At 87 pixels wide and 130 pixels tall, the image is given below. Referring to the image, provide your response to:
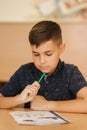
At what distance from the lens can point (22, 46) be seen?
225cm

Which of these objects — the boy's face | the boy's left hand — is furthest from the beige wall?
the boy's left hand

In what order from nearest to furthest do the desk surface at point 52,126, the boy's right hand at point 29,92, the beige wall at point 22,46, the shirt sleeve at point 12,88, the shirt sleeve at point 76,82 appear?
the desk surface at point 52,126 < the boy's right hand at point 29,92 < the shirt sleeve at point 76,82 < the shirt sleeve at point 12,88 < the beige wall at point 22,46

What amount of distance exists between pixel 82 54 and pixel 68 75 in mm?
795

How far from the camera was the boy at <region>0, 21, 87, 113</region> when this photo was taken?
1.21 meters

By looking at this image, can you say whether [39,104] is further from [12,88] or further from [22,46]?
[22,46]

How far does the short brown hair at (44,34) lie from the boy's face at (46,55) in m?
0.02

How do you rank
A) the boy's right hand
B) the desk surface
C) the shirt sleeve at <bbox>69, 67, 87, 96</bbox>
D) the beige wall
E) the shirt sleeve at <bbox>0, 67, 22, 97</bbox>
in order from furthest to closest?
the beige wall, the shirt sleeve at <bbox>0, 67, 22, 97</bbox>, the shirt sleeve at <bbox>69, 67, 87, 96</bbox>, the boy's right hand, the desk surface

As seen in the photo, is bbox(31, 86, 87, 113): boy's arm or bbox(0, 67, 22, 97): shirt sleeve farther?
bbox(0, 67, 22, 97): shirt sleeve

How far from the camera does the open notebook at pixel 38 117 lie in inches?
38.4

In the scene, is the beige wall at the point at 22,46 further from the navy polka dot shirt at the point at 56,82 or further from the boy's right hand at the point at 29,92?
the boy's right hand at the point at 29,92

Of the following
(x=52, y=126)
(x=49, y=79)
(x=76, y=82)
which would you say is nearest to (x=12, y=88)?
(x=49, y=79)

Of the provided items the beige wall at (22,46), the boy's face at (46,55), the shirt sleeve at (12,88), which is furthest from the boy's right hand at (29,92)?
the beige wall at (22,46)

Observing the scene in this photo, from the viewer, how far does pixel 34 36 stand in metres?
1.26

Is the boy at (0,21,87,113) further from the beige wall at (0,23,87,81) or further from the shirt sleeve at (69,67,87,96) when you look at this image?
the beige wall at (0,23,87,81)
